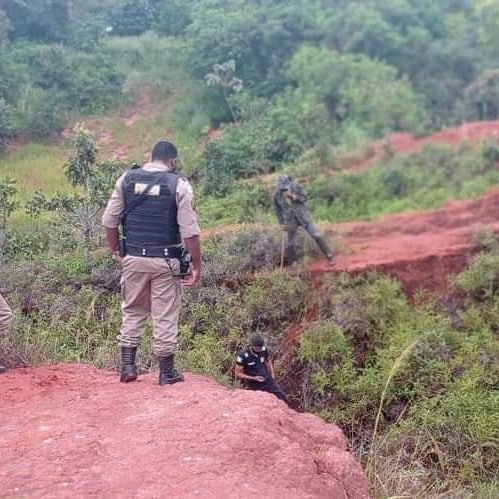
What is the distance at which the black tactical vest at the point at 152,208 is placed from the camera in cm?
446

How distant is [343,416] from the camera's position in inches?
255

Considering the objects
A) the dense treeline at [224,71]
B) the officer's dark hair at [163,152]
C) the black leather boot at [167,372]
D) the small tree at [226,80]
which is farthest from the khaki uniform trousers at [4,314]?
the small tree at [226,80]

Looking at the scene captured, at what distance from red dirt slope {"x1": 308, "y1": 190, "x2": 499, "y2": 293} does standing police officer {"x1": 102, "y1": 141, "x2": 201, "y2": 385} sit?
12.6 ft

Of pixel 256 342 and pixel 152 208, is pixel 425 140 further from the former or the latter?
pixel 152 208

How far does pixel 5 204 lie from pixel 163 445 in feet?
12.1

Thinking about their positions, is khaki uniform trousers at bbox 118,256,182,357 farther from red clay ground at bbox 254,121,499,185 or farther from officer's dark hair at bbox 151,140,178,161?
red clay ground at bbox 254,121,499,185

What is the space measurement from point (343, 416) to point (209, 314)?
139 centimetres

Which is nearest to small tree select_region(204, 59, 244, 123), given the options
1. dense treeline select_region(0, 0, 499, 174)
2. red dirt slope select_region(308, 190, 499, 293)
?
dense treeline select_region(0, 0, 499, 174)

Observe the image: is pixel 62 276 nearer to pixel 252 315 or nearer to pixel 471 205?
pixel 252 315

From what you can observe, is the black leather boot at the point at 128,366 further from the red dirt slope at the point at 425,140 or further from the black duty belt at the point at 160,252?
the red dirt slope at the point at 425,140

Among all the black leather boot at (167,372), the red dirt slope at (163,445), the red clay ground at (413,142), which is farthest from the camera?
the red clay ground at (413,142)

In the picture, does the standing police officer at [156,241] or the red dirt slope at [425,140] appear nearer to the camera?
the standing police officer at [156,241]

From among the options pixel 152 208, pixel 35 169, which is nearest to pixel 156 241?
pixel 152 208

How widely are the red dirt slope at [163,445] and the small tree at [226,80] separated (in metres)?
4.49
